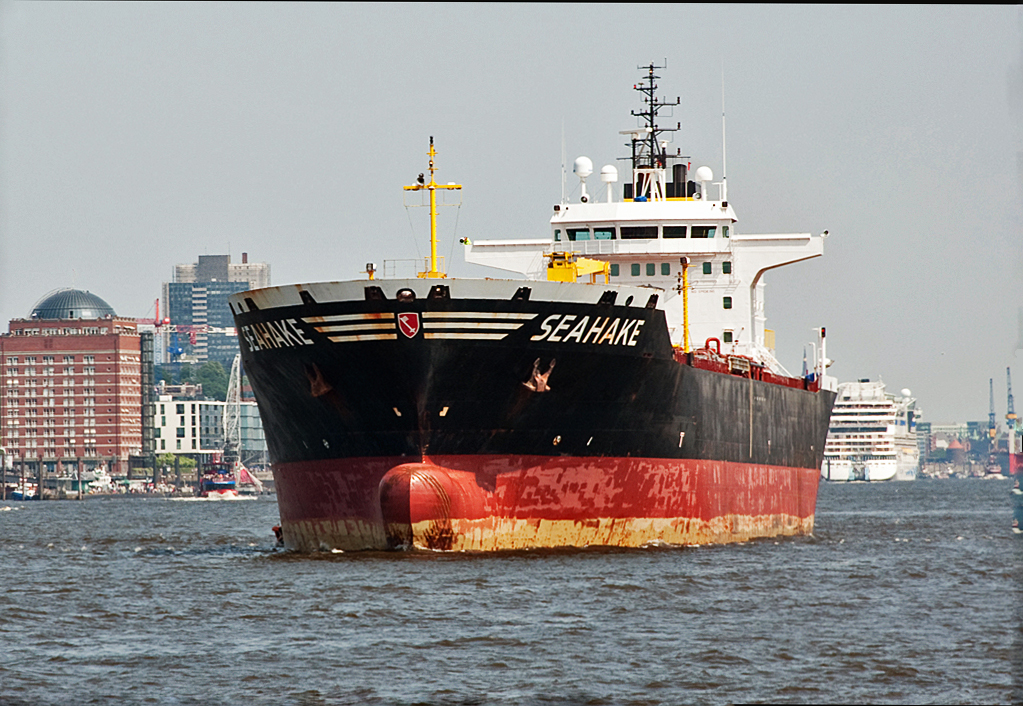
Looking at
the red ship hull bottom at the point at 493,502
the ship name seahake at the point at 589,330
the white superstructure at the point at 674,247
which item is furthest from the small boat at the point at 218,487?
the ship name seahake at the point at 589,330

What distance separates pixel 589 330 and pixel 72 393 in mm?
143096

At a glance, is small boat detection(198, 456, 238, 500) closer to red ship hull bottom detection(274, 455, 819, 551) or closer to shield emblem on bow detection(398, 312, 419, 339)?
red ship hull bottom detection(274, 455, 819, 551)

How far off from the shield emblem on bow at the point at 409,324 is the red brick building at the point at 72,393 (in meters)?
139

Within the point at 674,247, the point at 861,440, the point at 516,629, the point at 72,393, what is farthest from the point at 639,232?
the point at 72,393

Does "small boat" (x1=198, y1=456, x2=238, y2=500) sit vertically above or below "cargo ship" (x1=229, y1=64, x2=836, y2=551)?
below

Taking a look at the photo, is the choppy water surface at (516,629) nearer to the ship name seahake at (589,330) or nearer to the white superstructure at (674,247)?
the ship name seahake at (589,330)

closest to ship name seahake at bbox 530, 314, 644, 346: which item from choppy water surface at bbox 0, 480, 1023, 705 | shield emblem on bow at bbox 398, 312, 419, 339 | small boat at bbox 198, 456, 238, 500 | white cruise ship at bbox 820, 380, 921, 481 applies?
shield emblem on bow at bbox 398, 312, 419, 339

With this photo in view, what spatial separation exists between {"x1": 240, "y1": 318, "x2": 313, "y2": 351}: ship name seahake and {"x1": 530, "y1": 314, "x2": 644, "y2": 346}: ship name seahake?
4.18m

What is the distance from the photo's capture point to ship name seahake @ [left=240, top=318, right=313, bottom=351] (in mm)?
26567

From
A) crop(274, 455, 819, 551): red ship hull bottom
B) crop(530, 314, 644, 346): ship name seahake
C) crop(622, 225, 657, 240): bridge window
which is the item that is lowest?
crop(274, 455, 819, 551): red ship hull bottom

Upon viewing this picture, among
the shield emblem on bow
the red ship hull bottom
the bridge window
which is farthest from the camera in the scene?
the bridge window

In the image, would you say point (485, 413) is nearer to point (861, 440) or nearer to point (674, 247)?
point (674, 247)

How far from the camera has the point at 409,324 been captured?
25.3 m

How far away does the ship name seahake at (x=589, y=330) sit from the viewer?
26016 millimetres
